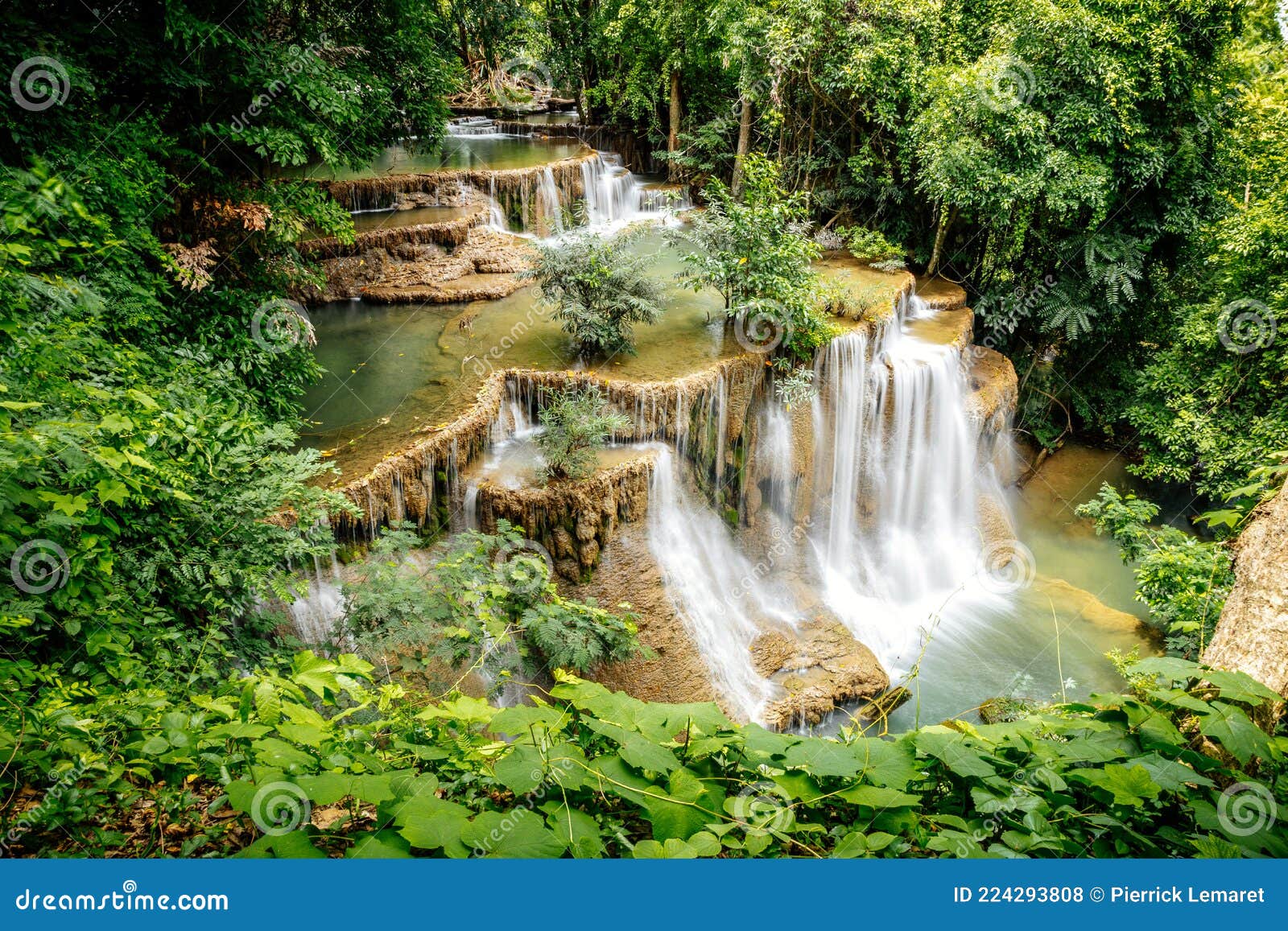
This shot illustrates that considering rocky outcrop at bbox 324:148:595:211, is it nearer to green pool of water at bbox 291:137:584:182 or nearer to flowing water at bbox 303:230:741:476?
green pool of water at bbox 291:137:584:182

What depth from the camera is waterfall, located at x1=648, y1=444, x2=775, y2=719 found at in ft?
25.4

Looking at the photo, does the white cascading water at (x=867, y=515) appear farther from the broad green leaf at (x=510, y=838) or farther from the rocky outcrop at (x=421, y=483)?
the broad green leaf at (x=510, y=838)

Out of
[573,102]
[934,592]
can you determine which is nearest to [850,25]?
[934,592]

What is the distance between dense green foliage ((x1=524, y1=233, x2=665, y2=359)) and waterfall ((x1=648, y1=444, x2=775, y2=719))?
1746 millimetres

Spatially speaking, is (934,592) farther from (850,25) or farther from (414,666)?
(850,25)

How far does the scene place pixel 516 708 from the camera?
6.49 ft

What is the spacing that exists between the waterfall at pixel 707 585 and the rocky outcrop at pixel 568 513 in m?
0.63

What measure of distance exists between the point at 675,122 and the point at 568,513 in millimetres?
13432

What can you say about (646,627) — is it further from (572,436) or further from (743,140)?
(743,140)

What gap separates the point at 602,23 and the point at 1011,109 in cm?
1188

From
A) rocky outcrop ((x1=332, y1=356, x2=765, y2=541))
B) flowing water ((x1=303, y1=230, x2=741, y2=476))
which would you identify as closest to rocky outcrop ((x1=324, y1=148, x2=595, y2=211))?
flowing water ((x1=303, y1=230, x2=741, y2=476))

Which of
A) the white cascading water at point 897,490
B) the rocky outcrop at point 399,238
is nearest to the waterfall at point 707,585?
the white cascading water at point 897,490

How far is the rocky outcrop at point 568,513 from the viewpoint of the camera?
7324 mm

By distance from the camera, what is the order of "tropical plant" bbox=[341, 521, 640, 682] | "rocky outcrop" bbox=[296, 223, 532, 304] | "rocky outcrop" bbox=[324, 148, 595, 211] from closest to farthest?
"tropical plant" bbox=[341, 521, 640, 682], "rocky outcrop" bbox=[296, 223, 532, 304], "rocky outcrop" bbox=[324, 148, 595, 211]
